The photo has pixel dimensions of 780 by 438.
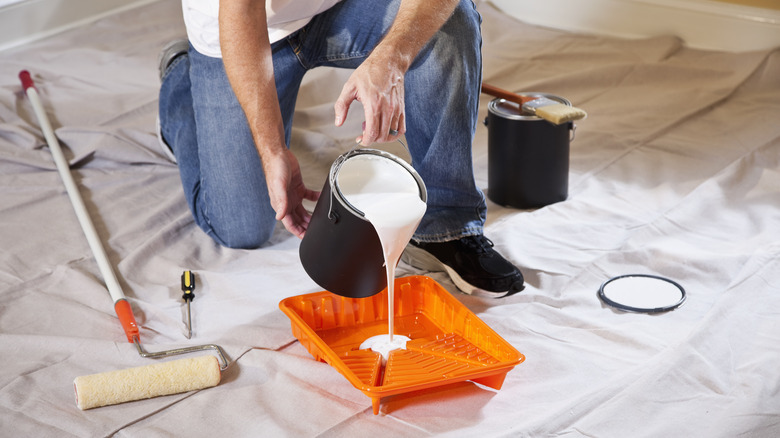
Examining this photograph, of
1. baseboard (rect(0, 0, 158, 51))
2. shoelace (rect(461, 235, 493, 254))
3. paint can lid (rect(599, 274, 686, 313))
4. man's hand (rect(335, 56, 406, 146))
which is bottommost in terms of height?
paint can lid (rect(599, 274, 686, 313))

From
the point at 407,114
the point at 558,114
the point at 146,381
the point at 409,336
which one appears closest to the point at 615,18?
the point at 558,114

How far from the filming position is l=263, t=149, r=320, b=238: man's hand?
3.94 feet

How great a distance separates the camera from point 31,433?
106 cm

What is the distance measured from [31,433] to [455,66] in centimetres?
86

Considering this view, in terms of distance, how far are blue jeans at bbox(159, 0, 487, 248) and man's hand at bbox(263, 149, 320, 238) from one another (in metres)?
0.20

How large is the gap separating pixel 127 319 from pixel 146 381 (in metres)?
0.19

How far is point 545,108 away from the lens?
158 centimetres

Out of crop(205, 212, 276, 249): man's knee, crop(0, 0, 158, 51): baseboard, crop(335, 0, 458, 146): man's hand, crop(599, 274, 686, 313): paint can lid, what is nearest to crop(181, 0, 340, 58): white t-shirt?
crop(335, 0, 458, 146): man's hand

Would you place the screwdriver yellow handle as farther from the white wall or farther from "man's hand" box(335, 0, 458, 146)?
the white wall

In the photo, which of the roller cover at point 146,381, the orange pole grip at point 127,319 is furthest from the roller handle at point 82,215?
the roller cover at point 146,381

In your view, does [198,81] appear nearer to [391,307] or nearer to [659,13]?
[391,307]

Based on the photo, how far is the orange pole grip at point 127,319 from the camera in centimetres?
124

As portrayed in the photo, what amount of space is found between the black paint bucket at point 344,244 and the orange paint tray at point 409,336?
3.5 inches

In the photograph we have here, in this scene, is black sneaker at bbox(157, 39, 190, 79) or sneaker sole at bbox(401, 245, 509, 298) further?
black sneaker at bbox(157, 39, 190, 79)
